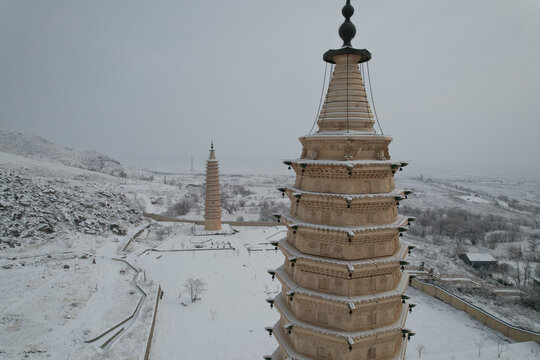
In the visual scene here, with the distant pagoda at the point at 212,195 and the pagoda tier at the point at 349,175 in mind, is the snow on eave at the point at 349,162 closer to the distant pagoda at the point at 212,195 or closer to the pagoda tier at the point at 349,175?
the pagoda tier at the point at 349,175

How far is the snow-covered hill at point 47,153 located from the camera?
99938 mm

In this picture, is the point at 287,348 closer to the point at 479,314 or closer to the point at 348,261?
the point at 348,261

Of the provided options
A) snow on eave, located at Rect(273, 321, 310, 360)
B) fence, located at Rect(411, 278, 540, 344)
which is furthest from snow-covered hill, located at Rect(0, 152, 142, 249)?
fence, located at Rect(411, 278, 540, 344)

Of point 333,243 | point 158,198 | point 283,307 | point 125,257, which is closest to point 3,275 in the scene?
point 125,257

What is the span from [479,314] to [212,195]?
96.7 feet

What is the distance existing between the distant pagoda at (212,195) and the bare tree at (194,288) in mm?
15675

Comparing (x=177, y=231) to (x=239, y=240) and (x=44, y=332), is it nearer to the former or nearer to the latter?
(x=239, y=240)

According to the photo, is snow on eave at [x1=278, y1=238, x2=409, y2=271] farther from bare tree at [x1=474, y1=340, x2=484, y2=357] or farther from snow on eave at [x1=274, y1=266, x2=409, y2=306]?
bare tree at [x1=474, y1=340, x2=484, y2=357]

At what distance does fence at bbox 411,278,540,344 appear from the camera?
20281mm

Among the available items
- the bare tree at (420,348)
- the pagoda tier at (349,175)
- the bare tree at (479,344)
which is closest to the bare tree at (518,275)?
the bare tree at (479,344)

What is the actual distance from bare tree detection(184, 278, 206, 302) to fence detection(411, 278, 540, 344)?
18.8 m

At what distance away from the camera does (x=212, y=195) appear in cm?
4103

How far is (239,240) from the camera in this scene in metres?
39.1

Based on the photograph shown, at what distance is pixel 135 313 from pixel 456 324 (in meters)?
21.8
